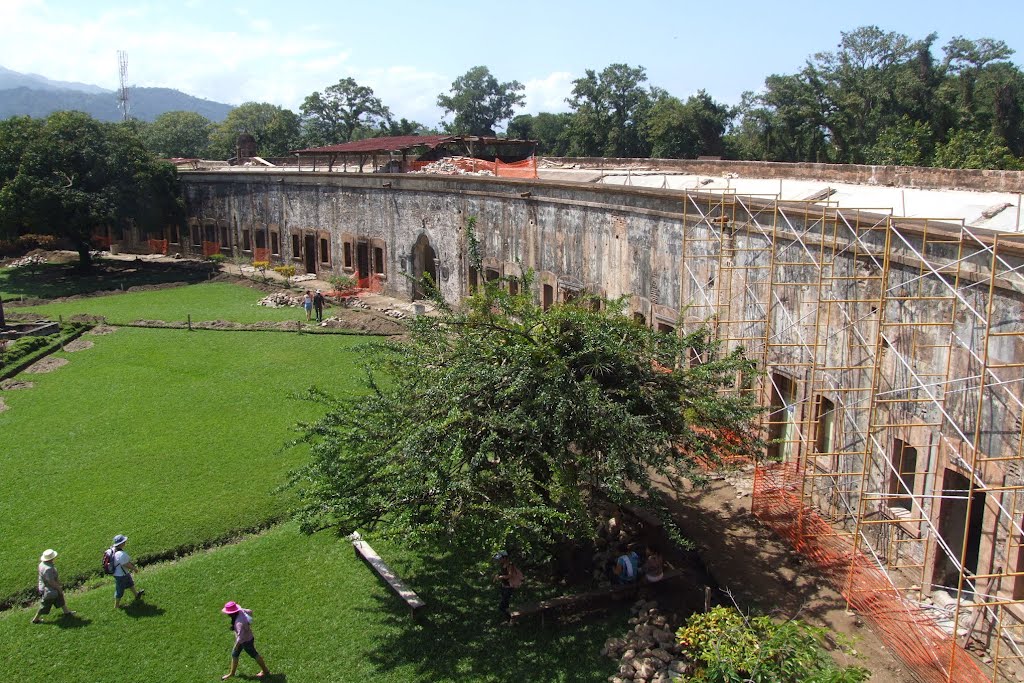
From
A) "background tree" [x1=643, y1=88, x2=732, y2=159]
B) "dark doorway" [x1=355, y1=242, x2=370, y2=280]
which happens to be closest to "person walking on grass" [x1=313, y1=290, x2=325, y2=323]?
"dark doorway" [x1=355, y1=242, x2=370, y2=280]

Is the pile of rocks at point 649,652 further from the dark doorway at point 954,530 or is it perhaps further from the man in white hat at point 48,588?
the man in white hat at point 48,588

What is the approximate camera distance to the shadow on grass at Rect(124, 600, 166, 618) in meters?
9.96

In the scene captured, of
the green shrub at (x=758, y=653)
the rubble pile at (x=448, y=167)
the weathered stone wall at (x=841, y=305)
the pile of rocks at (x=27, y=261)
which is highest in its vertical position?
the rubble pile at (x=448, y=167)

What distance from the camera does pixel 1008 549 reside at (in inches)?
333

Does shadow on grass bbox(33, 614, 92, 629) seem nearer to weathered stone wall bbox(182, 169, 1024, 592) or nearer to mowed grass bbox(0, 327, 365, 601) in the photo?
mowed grass bbox(0, 327, 365, 601)

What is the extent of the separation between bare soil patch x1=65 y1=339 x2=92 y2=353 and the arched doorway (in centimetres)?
892

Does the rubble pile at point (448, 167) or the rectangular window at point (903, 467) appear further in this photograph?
the rubble pile at point (448, 167)

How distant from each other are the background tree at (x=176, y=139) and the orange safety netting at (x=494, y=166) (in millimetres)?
49752

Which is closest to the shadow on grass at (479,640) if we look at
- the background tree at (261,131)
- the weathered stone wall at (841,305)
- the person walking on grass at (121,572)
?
the person walking on grass at (121,572)

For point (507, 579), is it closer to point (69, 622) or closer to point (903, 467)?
point (903, 467)

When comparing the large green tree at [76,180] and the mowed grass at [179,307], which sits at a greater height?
the large green tree at [76,180]

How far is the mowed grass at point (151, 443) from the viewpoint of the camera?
11695 mm

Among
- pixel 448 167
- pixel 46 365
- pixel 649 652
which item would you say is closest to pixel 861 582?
pixel 649 652

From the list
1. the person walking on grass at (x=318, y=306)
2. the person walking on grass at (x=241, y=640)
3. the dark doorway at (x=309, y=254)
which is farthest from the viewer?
the dark doorway at (x=309, y=254)
